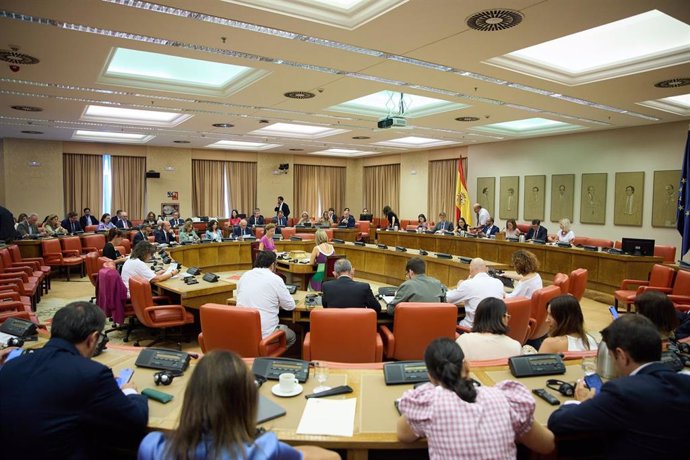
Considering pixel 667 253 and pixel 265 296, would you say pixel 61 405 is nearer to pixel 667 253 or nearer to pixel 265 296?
pixel 265 296

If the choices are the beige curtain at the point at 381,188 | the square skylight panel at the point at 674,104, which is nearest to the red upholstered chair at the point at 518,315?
the square skylight panel at the point at 674,104

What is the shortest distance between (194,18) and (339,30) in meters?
1.36

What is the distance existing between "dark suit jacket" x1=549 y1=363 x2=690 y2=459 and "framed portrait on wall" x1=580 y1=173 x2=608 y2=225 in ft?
32.0

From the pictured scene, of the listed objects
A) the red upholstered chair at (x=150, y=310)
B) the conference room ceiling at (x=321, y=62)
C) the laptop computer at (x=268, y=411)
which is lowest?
the red upholstered chair at (x=150, y=310)

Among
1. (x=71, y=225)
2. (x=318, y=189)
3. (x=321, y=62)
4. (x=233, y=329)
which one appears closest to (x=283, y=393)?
(x=233, y=329)

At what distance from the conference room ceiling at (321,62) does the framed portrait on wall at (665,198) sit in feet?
4.10

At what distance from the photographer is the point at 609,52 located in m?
5.49

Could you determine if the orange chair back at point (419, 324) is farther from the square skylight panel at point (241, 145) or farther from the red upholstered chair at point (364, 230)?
the square skylight panel at point (241, 145)

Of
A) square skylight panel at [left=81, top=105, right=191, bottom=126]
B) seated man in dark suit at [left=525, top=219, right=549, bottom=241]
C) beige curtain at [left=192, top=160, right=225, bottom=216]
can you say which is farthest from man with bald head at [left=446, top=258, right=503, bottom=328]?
beige curtain at [left=192, top=160, right=225, bottom=216]

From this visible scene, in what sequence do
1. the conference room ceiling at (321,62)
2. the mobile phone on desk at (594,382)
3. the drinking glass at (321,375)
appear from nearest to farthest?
1. the mobile phone on desk at (594,382)
2. the drinking glass at (321,375)
3. the conference room ceiling at (321,62)

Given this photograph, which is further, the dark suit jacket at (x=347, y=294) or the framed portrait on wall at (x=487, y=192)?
the framed portrait on wall at (x=487, y=192)

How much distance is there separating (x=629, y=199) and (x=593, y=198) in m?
0.81

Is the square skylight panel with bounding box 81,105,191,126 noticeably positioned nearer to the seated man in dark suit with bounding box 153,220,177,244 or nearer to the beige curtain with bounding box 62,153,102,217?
the seated man in dark suit with bounding box 153,220,177,244

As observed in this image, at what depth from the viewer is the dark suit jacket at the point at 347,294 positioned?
365 centimetres
